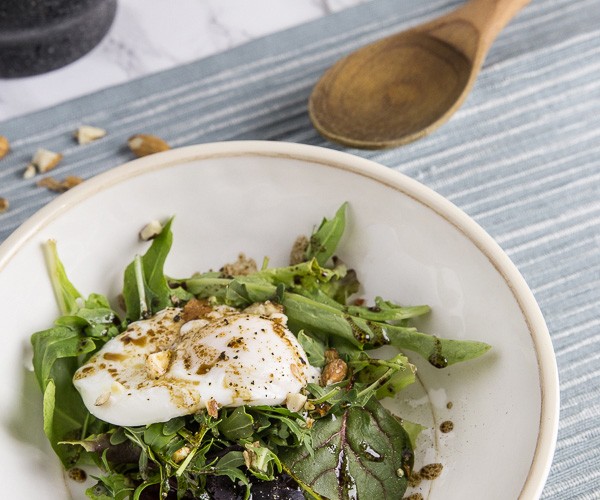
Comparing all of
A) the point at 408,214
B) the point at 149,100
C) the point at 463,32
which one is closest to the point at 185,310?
the point at 408,214

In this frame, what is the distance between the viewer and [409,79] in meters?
2.53

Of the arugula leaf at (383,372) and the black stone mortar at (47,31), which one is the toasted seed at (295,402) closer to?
the arugula leaf at (383,372)

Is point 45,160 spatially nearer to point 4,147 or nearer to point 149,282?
point 4,147

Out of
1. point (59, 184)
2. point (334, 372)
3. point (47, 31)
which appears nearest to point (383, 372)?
point (334, 372)

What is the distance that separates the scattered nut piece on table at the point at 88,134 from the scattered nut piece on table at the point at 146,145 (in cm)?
12

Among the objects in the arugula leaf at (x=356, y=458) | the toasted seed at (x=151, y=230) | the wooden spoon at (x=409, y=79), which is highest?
the wooden spoon at (x=409, y=79)

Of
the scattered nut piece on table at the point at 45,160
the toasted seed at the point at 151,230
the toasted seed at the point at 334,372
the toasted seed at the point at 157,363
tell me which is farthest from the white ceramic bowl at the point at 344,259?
the scattered nut piece on table at the point at 45,160

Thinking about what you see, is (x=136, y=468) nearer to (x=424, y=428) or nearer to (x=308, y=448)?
(x=308, y=448)

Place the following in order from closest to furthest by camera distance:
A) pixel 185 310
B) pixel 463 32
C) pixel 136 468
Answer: pixel 136 468
pixel 185 310
pixel 463 32

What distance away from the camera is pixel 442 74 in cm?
252

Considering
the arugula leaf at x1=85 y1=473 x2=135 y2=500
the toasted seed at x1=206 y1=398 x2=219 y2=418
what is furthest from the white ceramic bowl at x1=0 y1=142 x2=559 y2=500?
the toasted seed at x1=206 y1=398 x2=219 y2=418

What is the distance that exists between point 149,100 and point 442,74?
3.06 feet

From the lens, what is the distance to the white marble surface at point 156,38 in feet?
8.91

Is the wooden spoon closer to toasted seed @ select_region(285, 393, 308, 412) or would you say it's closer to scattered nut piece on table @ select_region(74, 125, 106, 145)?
scattered nut piece on table @ select_region(74, 125, 106, 145)
